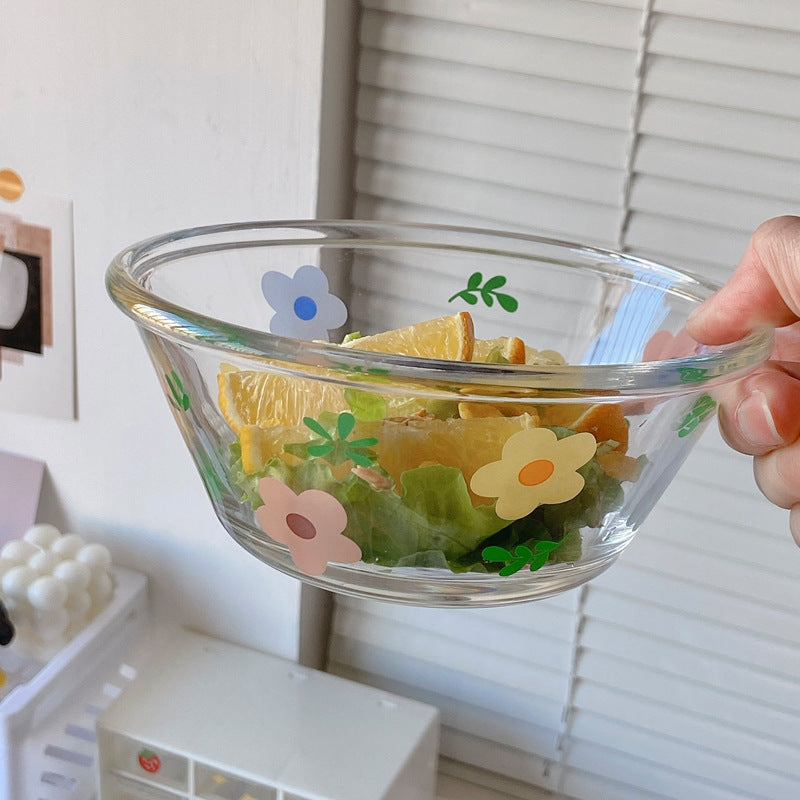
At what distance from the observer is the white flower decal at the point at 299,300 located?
657 millimetres

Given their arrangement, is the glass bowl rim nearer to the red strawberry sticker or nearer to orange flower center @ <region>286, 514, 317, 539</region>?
orange flower center @ <region>286, 514, 317, 539</region>

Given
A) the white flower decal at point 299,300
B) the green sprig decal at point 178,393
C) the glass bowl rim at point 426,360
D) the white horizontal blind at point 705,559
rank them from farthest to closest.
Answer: the white horizontal blind at point 705,559
the white flower decal at point 299,300
the green sprig decal at point 178,393
the glass bowl rim at point 426,360

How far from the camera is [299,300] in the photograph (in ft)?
2.17

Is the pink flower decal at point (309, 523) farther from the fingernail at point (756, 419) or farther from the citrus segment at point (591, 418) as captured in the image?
the fingernail at point (756, 419)

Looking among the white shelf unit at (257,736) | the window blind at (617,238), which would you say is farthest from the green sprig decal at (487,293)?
the white shelf unit at (257,736)

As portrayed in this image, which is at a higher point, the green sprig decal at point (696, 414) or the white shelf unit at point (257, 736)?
the green sprig decal at point (696, 414)

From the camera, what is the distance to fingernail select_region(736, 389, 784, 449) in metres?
0.53

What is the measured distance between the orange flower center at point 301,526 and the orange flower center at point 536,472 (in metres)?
0.10

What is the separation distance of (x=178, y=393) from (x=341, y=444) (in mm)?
112

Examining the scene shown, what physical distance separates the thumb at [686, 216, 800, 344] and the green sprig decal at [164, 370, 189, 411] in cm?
26

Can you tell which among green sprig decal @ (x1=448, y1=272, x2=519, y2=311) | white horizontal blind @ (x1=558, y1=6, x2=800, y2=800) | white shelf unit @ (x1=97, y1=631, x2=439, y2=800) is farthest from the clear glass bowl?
white shelf unit @ (x1=97, y1=631, x2=439, y2=800)

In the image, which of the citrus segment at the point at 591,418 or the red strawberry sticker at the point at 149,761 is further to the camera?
the red strawberry sticker at the point at 149,761

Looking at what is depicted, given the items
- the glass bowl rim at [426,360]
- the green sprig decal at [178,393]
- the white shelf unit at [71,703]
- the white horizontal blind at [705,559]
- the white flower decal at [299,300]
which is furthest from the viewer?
the white shelf unit at [71,703]

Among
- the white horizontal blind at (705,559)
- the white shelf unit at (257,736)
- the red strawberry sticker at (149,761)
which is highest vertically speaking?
the white horizontal blind at (705,559)
